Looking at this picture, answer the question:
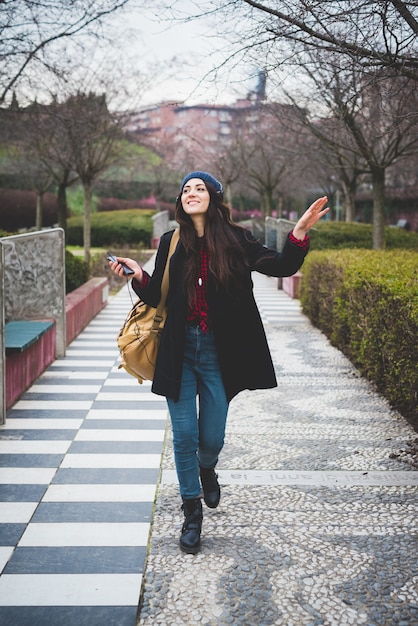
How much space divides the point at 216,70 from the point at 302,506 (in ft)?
10.6

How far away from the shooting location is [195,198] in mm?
3502

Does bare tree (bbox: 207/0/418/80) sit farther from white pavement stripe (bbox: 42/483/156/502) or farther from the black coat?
white pavement stripe (bbox: 42/483/156/502)

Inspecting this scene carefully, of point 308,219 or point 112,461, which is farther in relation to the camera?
point 112,461

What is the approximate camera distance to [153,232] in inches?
1157

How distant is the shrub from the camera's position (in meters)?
11.6

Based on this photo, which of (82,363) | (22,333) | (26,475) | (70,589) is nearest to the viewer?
(70,589)

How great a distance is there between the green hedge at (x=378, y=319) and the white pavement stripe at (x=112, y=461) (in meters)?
2.03

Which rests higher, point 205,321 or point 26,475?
point 205,321

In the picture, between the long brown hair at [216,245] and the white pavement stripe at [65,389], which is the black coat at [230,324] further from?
the white pavement stripe at [65,389]

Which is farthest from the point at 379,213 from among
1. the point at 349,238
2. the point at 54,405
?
the point at 54,405

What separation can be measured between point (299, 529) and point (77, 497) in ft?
4.36

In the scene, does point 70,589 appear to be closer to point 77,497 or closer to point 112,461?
point 77,497

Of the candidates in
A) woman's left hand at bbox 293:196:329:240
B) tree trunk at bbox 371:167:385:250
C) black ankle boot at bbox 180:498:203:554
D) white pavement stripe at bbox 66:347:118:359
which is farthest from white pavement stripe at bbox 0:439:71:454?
tree trunk at bbox 371:167:385:250

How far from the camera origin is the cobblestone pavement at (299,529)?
2922 millimetres
